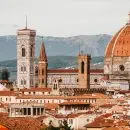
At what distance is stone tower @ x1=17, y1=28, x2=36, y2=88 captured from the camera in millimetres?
165750

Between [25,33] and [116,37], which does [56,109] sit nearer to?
[116,37]

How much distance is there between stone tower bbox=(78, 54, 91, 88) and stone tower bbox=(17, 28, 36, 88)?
1020 centimetres

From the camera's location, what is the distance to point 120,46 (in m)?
152

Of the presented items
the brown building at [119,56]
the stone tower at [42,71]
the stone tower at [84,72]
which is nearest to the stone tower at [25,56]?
the stone tower at [42,71]

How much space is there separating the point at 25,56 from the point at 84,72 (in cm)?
1546

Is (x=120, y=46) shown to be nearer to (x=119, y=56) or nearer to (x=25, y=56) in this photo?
(x=119, y=56)

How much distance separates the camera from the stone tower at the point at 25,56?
16575 cm

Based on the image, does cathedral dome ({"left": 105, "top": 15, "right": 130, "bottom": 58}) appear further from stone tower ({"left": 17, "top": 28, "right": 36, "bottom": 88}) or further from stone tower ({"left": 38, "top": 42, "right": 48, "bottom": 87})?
stone tower ({"left": 17, "top": 28, "right": 36, "bottom": 88})

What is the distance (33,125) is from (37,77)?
9149cm

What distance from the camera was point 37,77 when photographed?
6476 inches

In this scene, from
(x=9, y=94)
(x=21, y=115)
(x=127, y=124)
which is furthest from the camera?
(x=9, y=94)

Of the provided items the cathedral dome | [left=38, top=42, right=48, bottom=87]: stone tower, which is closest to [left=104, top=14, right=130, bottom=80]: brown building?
the cathedral dome

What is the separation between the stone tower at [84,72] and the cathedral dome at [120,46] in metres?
4.24

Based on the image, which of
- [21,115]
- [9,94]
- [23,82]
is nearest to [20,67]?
[23,82]
